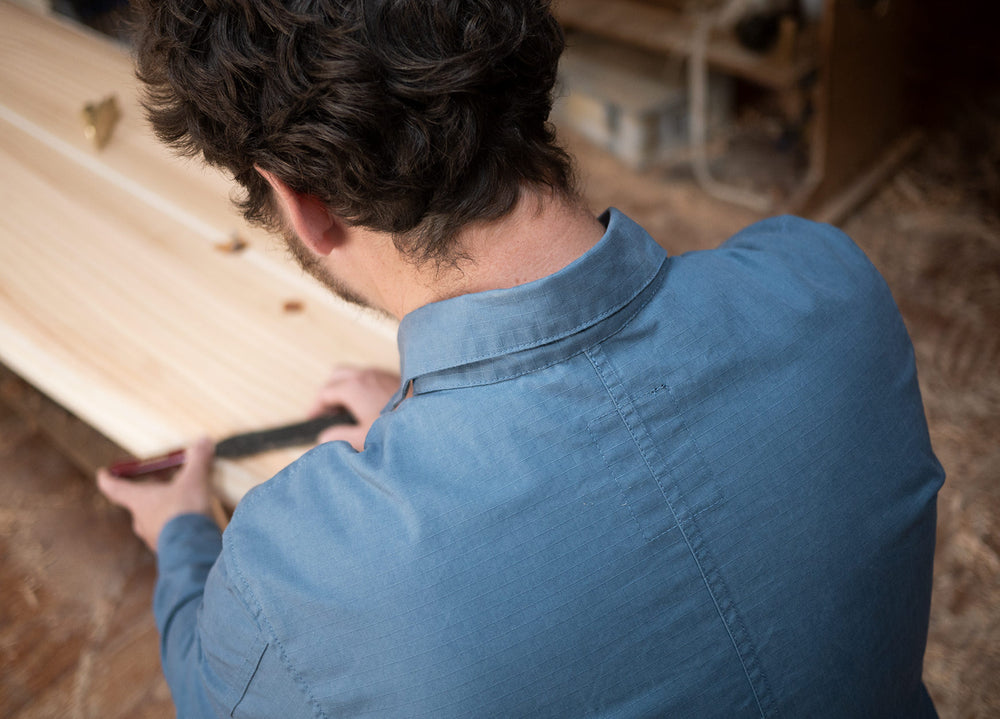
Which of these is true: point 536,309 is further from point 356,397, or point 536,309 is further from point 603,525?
point 356,397

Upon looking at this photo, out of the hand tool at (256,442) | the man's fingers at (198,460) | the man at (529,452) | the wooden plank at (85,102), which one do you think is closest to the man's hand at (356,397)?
the hand tool at (256,442)

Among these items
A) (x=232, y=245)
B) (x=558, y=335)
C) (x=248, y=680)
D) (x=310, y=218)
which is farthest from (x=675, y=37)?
(x=248, y=680)

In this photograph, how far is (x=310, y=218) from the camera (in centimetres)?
86

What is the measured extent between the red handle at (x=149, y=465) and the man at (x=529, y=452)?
→ 1.03ft

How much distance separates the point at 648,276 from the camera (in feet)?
2.52

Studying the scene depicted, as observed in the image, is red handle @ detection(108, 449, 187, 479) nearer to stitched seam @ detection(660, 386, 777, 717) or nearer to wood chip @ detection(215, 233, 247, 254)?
wood chip @ detection(215, 233, 247, 254)

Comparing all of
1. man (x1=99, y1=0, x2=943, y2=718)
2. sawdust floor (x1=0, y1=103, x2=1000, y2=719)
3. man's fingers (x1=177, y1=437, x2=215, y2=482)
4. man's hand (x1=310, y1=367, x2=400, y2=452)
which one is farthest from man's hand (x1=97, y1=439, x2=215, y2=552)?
sawdust floor (x1=0, y1=103, x2=1000, y2=719)

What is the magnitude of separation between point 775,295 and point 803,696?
0.37 meters

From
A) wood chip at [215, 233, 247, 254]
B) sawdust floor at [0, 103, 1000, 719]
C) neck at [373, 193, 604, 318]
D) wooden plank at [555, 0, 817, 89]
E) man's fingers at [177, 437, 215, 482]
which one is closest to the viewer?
neck at [373, 193, 604, 318]

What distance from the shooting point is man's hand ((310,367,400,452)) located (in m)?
1.05

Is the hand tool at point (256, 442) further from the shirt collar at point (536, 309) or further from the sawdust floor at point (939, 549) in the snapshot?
the sawdust floor at point (939, 549)

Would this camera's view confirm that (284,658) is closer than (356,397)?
Yes

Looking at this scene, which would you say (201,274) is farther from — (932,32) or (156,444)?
(932,32)

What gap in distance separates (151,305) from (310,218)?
0.49 m
